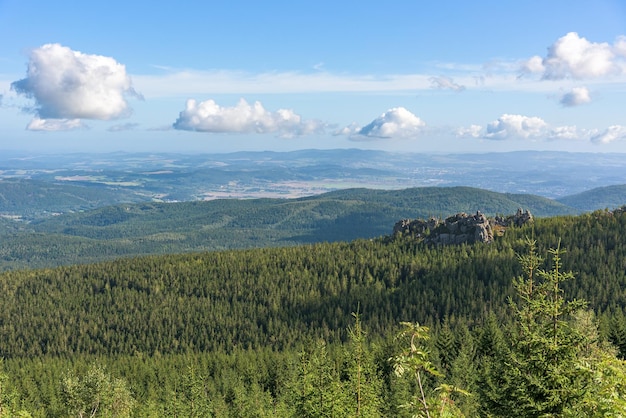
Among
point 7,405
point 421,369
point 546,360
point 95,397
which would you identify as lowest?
point 95,397

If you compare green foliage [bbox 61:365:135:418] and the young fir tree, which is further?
green foliage [bbox 61:365:135:418]

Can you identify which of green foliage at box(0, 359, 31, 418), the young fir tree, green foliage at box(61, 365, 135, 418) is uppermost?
the young fir tree

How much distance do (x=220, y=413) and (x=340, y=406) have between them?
71.8m

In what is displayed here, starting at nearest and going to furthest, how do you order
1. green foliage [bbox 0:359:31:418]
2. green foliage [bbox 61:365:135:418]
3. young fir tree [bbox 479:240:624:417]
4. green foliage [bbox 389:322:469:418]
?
green foliage [bbox 389:322:469:418] < young fir tree [bbox 479:240:624:417] < green foliage [bbox 0:359:31:418] < green foliage [bbox 61:365:135:418]

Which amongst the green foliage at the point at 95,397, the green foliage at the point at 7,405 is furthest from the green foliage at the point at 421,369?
the green foliage at the point at 95,397

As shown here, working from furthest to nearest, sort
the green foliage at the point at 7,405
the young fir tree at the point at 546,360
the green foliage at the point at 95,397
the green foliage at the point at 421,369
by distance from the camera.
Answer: the green foliage at the point at 95,397 → the green foliage at the point at 7,405 → the young fir tree at the point at 546,360 → the green foliage at the point at 421,369

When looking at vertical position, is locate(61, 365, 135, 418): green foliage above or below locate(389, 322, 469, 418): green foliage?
below

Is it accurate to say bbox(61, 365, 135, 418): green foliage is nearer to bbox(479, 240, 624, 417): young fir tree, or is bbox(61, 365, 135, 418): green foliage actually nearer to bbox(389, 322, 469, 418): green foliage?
bbox(479, 240, 624, 417): young fir tree

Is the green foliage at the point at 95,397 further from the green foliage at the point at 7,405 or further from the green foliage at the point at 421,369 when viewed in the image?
the green foliage at the point at 421,369

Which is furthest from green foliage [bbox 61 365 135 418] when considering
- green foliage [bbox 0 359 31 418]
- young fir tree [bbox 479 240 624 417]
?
young fir tree [bbox 479 240 624 417]

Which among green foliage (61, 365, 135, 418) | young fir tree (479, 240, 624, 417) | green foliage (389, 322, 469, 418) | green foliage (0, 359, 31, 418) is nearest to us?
green foliage (389, 322, 469, 418)

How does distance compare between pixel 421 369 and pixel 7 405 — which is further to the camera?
pixel 7 405

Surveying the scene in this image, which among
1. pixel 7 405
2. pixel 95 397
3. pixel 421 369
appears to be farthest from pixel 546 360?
pixel 95 397

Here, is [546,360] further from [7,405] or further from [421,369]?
[7,405]
